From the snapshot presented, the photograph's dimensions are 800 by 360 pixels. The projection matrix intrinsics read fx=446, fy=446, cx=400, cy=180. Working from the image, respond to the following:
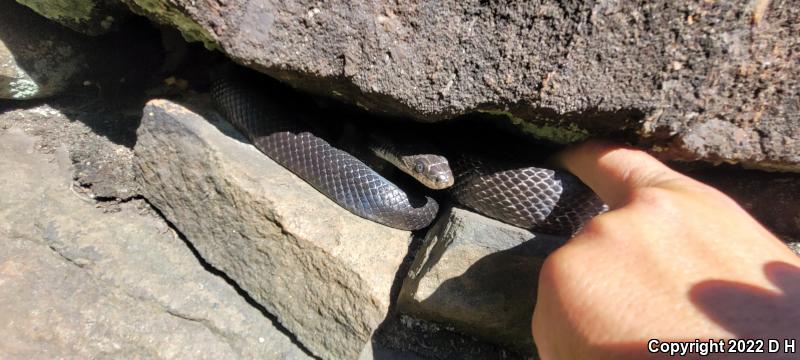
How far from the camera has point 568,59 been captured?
1.58 meters

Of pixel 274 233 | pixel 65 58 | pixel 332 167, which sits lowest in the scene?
pixel 274 233

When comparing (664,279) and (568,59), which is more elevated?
(568,59)

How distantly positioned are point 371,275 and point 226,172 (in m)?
0.91

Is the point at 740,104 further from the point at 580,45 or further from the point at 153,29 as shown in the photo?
the point at 153,29

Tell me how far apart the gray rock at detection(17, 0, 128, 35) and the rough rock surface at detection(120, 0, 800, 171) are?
100cm

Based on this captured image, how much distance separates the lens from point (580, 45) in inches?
60.9

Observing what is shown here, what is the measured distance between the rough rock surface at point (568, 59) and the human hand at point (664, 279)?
0.93 feet

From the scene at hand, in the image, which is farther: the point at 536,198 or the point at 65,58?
the point at 65,58

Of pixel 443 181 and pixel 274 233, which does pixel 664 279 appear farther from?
pixel 274 233

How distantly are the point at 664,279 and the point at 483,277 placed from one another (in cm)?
92

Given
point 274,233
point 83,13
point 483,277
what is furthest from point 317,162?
point 83,13

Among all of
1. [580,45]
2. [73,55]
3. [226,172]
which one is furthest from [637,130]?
[73,55]

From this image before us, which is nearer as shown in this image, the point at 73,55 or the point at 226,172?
the point at 226,172

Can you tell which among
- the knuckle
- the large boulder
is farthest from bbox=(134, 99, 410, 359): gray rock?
the knuckle
